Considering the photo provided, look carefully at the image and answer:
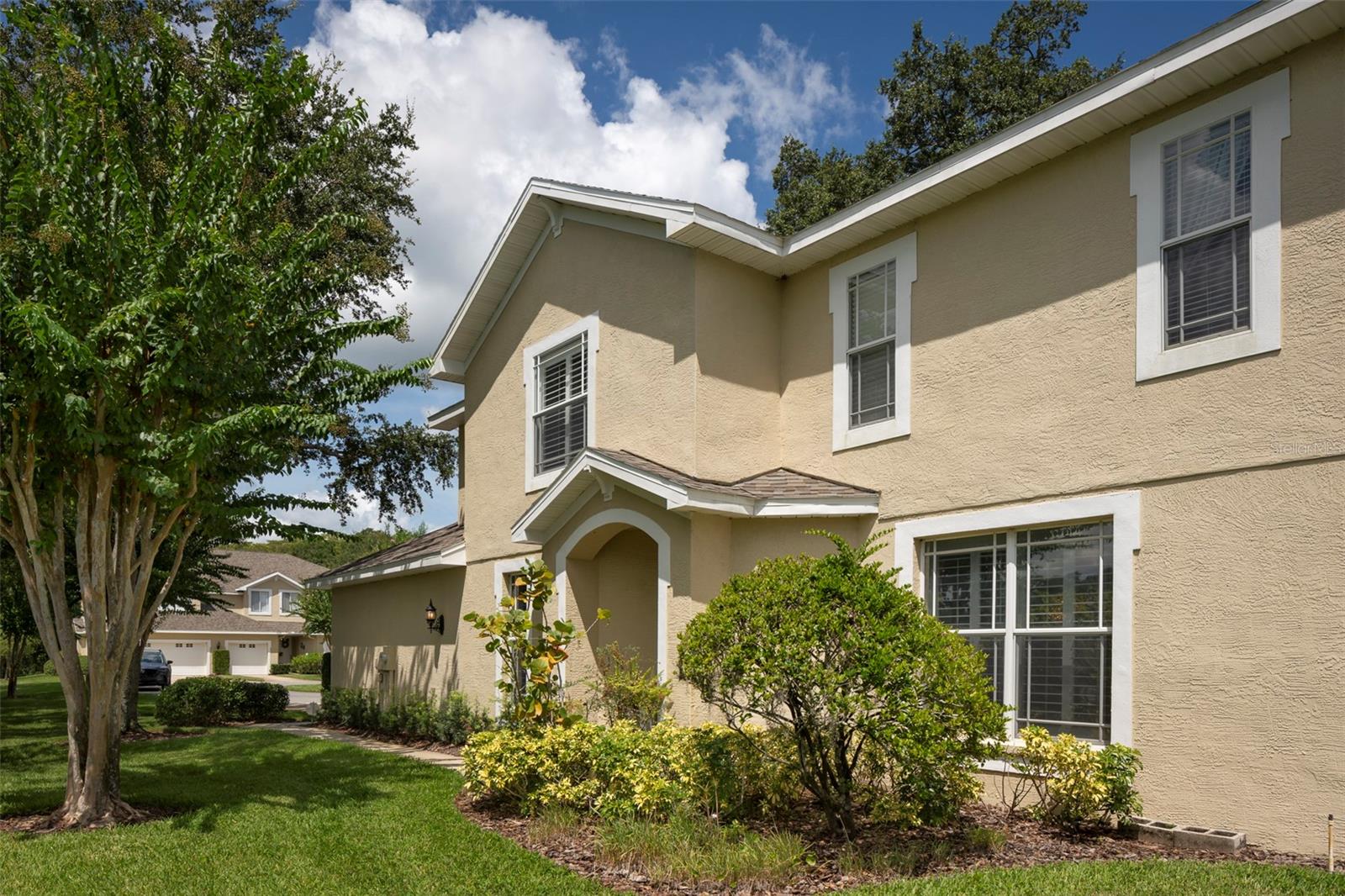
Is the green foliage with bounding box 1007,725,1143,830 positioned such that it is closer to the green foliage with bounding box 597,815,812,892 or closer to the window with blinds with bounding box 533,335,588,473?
the green foliage with bounding box 597,815,812,892

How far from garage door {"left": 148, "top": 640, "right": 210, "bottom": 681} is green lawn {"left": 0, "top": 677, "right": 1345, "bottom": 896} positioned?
40.5 meters

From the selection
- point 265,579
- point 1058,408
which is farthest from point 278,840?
point 265,579

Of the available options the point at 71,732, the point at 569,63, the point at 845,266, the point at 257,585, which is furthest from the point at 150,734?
the point at 257,585

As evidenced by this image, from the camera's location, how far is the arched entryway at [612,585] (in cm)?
1323

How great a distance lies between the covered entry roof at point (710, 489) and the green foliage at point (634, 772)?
7.71 feet

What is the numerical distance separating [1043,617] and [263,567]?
182 ft

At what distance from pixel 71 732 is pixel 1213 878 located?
9887 millimetres

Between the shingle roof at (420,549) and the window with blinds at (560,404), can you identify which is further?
the shingle roof at (420,549)

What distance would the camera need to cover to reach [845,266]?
38.1 ft

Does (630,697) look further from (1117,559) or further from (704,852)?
(1117,559)

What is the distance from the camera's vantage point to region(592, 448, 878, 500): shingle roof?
10.7 meters

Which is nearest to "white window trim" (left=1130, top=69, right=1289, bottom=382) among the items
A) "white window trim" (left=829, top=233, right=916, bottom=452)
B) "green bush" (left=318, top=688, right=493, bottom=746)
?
"white window trim" (left=829, top=233, right=916, bottom=452)

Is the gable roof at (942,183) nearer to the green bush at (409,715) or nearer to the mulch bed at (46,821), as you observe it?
the green bush at (409,715)

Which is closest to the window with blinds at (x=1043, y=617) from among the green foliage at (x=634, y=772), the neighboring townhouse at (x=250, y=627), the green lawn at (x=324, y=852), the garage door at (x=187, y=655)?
the green lawn at (x=324, y=852)
